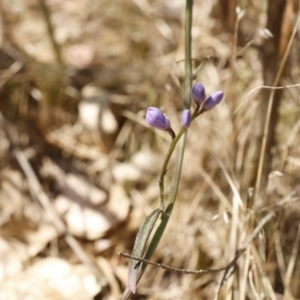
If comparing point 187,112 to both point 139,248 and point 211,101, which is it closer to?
point 211,101

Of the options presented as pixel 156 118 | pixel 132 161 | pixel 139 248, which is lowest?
pixel 132 161

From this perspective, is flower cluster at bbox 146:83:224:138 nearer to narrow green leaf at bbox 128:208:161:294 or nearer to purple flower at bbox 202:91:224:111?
purple flower at bbox 202:91:224:111

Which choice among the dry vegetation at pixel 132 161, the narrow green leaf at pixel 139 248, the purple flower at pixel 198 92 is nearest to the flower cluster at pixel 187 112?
the purple flower at pixel 198 92

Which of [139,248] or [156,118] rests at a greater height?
[156,118]

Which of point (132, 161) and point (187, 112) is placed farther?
point (132, 161)

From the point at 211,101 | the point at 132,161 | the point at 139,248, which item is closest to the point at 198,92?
the point at 211,101

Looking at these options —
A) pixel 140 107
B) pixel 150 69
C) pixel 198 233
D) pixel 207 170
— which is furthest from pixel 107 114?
pixel 198 233
